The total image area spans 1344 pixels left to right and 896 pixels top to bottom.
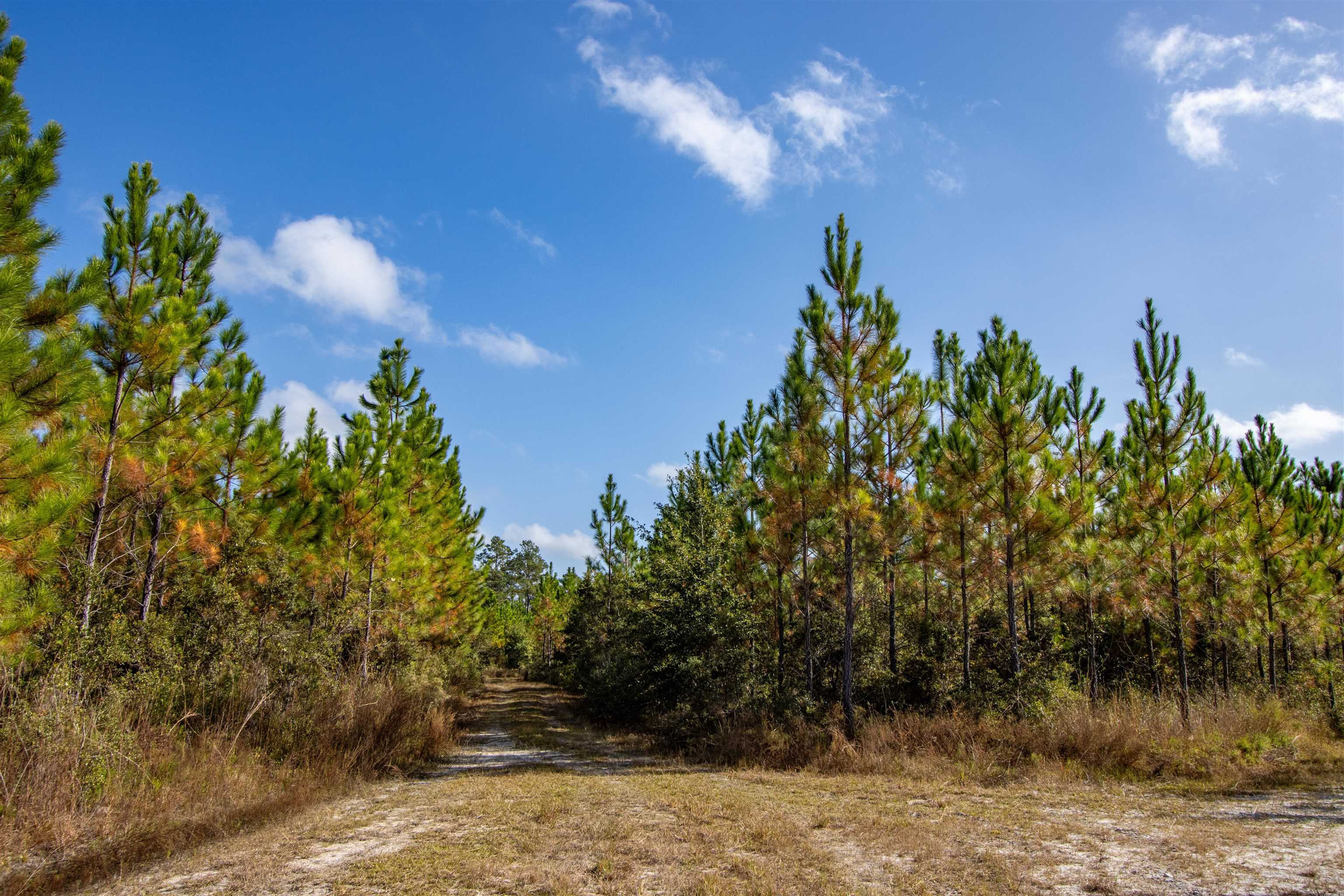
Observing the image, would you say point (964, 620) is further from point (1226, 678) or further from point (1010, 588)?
point (1226, 678)

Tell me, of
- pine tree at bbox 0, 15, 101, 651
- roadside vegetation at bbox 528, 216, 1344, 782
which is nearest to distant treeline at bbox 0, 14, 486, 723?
pine tree at bbox 0, 15, 101, 651

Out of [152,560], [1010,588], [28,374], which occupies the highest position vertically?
[28,374]

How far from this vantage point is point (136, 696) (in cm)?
837

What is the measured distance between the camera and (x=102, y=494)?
8648 mm

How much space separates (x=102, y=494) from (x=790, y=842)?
910 centimetres

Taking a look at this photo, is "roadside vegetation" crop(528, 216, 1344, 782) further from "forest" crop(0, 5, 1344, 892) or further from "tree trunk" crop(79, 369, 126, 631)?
"tree trunk" crop(79, 369, 126, 631)

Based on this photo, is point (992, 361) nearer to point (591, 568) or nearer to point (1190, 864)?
point (1190, 864)

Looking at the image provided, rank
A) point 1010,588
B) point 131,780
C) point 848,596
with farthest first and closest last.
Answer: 1. point 1010,588
2. point 848,596
3. point 131,780

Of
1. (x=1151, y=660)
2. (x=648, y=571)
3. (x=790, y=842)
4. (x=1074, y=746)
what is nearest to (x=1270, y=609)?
(x=1151, y=660)

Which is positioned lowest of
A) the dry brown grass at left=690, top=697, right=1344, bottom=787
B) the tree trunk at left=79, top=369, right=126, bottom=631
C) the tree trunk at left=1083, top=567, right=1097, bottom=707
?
the dry brown grass at left=690, top=697, right=1344, bottom=787

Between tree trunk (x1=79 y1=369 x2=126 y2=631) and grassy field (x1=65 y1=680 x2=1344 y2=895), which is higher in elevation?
tree trunk (x1=79 y1=369 x2=126 y2=631)

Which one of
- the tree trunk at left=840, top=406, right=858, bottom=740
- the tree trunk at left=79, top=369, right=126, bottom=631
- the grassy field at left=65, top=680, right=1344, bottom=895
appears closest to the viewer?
the grassy field at left=65, top=680, right=1344, bottom=895

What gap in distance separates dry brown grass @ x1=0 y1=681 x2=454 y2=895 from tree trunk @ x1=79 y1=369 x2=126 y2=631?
1.29 meters

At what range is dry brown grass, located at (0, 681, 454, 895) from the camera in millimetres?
5727
